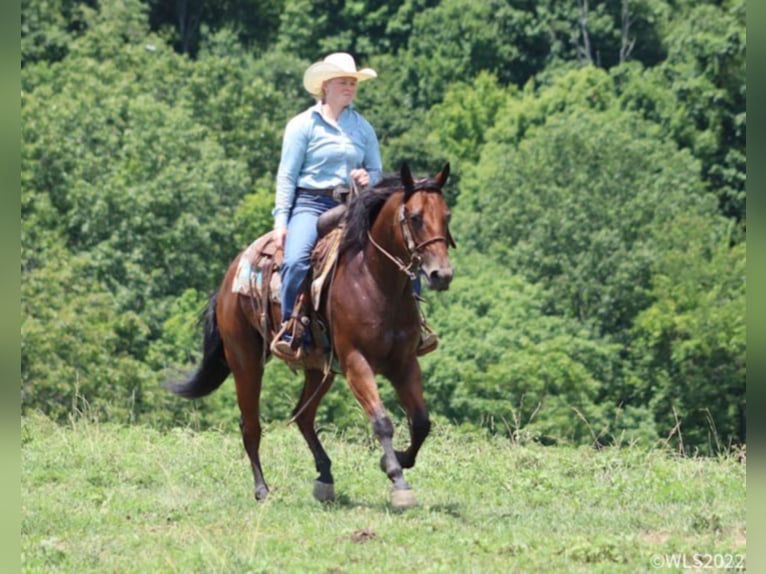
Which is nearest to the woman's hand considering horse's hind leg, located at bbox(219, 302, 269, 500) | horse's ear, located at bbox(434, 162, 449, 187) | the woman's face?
the woman's face

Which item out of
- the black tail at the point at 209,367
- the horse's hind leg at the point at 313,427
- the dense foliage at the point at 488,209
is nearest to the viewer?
the horse's hind leg at the point at 313,427

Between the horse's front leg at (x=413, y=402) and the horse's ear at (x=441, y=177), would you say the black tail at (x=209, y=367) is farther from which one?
the horse's ear at (x=441, y=177)

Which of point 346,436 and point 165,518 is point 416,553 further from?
point 346,436

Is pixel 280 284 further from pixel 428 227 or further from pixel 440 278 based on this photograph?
pixel 440 278

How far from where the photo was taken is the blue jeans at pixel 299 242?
9.75 metres

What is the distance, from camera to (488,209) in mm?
63812

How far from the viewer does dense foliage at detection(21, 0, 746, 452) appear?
45.9 meters

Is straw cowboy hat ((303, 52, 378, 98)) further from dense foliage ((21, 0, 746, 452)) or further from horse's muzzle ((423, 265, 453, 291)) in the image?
dense foliage ((21, 0, 746, 452))

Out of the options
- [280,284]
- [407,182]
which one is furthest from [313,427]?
[407,182]

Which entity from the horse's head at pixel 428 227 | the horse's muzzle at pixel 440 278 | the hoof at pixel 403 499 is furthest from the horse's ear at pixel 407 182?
the hoof at pixel 403 499

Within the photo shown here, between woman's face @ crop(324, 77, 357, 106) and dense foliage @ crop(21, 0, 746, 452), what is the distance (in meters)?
25.4

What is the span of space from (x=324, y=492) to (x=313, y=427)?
0.88 meters

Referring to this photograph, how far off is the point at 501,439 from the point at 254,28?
285ft

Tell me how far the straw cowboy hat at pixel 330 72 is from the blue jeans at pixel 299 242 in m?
0.75
